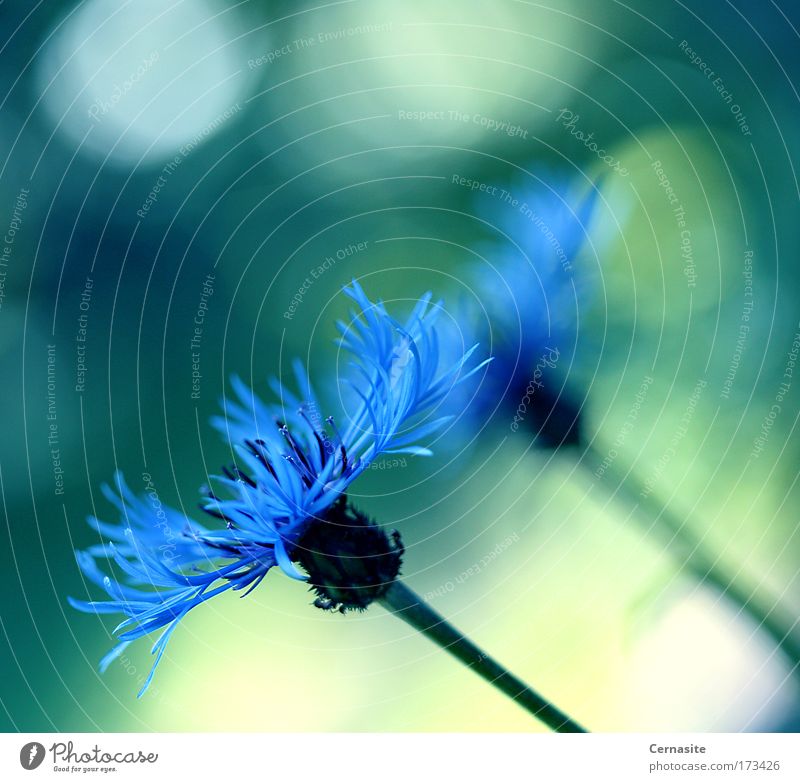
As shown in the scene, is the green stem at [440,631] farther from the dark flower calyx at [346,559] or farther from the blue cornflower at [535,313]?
the blue cornflower at [535,313]

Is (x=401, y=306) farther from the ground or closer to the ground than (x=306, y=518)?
farther from the ground

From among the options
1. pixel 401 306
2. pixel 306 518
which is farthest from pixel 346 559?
pixel 401 306

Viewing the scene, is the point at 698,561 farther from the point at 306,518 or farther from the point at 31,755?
the point at 31,755

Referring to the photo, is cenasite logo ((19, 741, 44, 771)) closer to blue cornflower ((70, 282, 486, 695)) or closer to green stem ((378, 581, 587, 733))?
blue cornflower ((70, 282, 486, 695))

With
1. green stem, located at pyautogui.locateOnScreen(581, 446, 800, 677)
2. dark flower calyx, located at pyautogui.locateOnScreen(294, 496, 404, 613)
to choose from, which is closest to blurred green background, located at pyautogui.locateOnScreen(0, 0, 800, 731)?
green stem, located at pyautogui.locateOnScreen(581, 446, 800, 677)

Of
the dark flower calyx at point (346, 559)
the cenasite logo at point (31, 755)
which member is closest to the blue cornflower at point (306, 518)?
the dark flower calyx at point (346, 559)

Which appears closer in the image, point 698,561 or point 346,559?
point 346,559

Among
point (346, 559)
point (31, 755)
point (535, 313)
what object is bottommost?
point (31, 755)

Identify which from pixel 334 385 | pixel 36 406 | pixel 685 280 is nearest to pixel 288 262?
pixel 334 385

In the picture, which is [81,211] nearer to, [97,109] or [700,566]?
[97,109]
